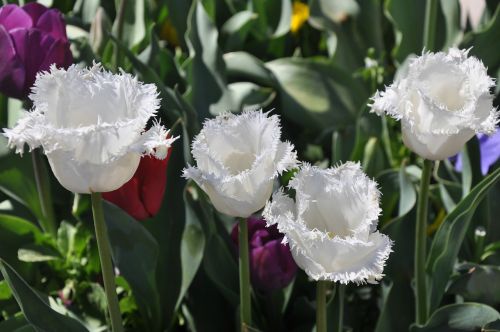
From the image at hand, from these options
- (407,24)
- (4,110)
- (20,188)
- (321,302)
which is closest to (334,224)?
(321,302)

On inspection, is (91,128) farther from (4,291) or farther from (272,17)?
(272,17)

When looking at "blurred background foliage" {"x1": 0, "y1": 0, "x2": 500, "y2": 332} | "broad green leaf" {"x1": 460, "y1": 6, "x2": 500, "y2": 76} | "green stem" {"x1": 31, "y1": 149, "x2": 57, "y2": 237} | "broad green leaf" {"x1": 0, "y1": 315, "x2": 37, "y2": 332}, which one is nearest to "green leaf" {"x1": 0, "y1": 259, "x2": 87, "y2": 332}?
"blurred background foliage" {"x1": 0, "y1": 0, "x2": 500, "y2": 332}

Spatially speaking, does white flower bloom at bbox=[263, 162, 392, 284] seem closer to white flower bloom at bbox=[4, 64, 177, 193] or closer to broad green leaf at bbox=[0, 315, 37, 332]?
white flower bloom at bbox=[4, 64, 177, 193]

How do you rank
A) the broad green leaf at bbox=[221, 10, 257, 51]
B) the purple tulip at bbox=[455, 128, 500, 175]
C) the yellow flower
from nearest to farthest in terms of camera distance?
the purple tulip at bbox=[455, 128, 500, 175]
the broad green leaf at bbox=[221, 10, 257, 51]
the yellow flower

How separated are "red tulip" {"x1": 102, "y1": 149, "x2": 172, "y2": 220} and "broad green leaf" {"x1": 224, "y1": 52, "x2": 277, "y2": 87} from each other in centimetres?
39

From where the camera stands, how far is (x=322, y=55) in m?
1.53

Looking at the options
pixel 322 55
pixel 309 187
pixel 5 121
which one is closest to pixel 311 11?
pixel 322 55

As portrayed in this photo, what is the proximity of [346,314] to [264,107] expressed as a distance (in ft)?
1.12

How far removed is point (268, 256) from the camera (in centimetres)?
87

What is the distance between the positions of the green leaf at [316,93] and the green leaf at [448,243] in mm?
407

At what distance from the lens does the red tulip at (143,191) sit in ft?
2.74

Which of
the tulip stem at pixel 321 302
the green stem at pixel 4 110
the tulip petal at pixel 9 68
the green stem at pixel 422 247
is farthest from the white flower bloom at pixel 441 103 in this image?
the green stem at pixel 4 110

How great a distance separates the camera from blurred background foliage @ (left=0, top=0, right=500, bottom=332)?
0.91 metres

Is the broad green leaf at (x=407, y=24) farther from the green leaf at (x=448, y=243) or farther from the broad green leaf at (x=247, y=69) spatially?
the green leaf at (x=448, y=243)
